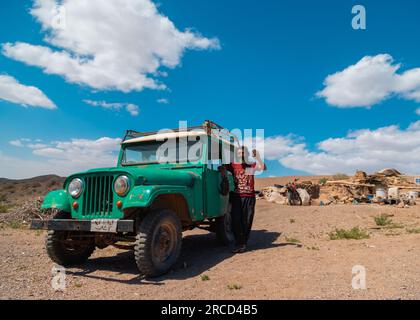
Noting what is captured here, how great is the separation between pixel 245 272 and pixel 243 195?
7.01 ft

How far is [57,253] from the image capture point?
5.41 meters

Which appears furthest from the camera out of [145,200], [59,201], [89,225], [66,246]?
[66,246]

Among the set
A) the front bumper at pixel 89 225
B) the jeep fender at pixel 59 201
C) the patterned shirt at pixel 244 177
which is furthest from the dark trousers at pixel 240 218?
the jeep fender at pixel 59 201

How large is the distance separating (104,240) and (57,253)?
90cm

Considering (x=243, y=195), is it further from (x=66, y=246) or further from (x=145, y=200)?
(x=66, y=246)

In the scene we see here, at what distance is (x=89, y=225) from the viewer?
4648 mm

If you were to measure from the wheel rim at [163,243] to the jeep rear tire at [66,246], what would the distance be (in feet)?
4.19

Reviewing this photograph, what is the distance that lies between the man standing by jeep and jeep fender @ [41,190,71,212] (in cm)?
307

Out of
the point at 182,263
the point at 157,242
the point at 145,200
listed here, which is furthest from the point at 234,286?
the point at 182,263

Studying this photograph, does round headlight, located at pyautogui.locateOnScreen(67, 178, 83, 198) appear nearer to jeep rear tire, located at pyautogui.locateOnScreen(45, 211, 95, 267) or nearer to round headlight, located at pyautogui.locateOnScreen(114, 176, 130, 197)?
jeep rear tire, located at pyautogui.locateOnScreen(45, 211, 95, 267)

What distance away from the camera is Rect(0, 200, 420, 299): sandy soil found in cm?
400

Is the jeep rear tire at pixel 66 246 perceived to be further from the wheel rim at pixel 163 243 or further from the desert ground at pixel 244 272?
the wheel rim at pixel 163 243
